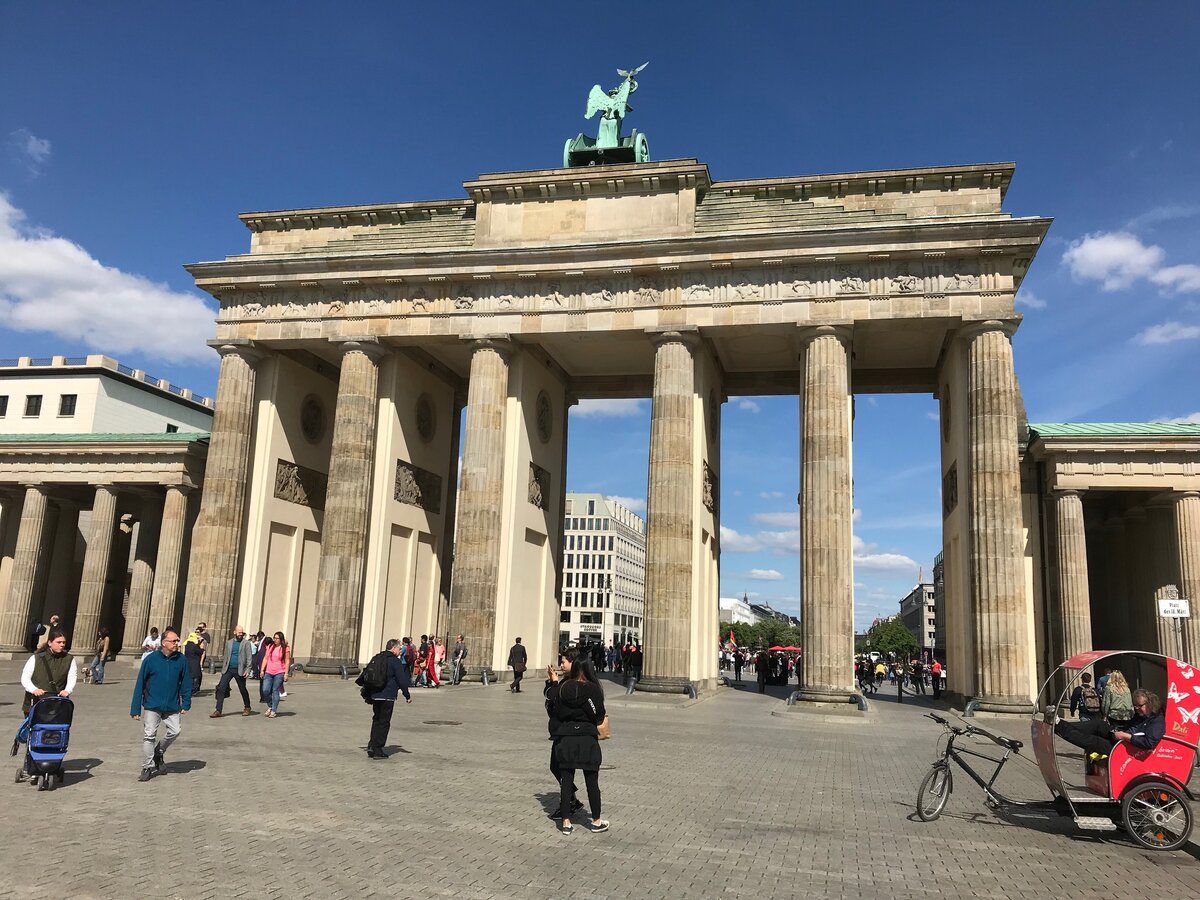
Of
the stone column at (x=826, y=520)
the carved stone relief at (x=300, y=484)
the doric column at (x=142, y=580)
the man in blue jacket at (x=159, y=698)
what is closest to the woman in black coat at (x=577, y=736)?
the man in blue jacket at (x=159, y=698)

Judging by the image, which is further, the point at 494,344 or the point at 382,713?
the point at 494,344

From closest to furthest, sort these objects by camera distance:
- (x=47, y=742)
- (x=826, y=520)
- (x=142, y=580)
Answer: (x=47, y=742) → (x=826, y=520) → (x=142, y=580)

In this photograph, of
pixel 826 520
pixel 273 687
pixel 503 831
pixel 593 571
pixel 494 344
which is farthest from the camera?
pixel 593 571

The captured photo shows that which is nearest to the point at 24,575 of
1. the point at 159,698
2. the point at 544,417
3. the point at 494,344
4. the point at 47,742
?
the point at 544,417

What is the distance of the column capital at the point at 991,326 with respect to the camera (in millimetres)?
25891

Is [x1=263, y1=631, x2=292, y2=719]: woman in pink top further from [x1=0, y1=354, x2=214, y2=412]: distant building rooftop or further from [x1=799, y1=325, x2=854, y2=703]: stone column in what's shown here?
[x1=0, y1=354, x2=214, y2=412]: distant building rooftop

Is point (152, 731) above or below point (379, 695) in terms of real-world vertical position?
below

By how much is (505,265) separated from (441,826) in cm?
2361

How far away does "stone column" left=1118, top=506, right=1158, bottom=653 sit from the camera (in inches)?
1230

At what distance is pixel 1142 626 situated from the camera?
32.1 meters

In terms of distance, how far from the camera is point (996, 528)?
25.0 m

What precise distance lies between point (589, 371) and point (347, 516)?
11.9 metres

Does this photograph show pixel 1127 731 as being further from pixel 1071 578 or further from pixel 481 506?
pixel 481 506

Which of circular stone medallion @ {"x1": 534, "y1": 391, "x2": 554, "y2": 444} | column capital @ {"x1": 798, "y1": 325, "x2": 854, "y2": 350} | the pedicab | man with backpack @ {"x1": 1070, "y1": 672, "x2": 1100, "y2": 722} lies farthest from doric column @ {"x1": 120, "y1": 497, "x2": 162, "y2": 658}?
the pedicab
